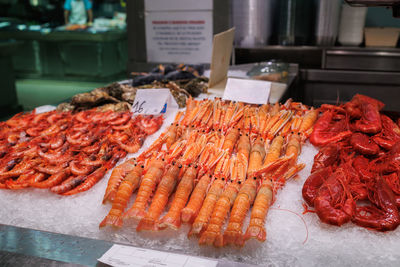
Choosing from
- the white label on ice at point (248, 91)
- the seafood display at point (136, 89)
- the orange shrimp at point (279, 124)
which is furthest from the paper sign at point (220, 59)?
the orange shrimp at point (279, 124)

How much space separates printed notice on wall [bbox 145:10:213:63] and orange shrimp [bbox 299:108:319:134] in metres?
2.39

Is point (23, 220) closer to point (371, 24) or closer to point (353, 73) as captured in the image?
point (353, 73)

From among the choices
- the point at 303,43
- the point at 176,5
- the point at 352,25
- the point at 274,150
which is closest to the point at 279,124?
the point at 274,150

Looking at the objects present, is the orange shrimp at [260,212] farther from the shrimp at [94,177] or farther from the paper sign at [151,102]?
the paper sign at [151,102]

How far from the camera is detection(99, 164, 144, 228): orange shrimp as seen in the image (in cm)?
126

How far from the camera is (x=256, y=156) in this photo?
1604 mm

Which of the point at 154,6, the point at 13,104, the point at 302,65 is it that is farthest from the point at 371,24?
the point at 13,104

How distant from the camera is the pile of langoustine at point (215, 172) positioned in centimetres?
124

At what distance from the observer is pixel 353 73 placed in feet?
12.2

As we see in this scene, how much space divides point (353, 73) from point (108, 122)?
9.42ft

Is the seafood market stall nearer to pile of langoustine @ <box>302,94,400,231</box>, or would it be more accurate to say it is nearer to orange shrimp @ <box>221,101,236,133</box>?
pile of langoustine @ <box>302,94,400,231</box>

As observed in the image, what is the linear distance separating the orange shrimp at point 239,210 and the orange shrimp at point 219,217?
1.0 inches

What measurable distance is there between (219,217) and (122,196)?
422 millimetres

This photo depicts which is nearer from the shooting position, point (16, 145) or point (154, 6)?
point (16, 145)
